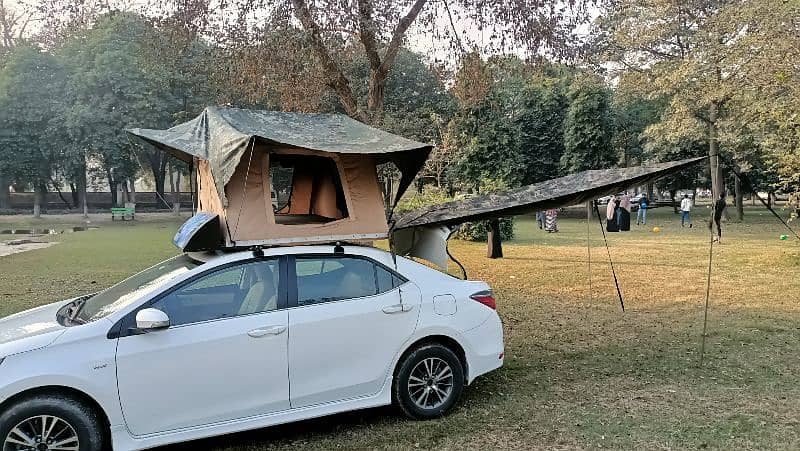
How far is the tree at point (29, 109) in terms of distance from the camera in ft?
99.7

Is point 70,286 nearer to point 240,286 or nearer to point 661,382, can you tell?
point 240,286

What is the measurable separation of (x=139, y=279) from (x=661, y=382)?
4.44 metres

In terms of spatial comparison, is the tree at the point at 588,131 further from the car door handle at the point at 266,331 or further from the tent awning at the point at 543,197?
the car door handle at the point at 266,331

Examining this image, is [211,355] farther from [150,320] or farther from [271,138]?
[271,138]

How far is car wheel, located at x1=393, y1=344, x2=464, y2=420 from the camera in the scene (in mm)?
4566

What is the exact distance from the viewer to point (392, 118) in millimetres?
29141

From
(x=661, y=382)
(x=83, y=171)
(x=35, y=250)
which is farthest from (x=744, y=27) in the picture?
(x=83, y=171)

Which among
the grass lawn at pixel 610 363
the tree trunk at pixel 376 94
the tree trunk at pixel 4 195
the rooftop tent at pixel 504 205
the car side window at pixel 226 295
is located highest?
the tree trunk at pixel 376 94

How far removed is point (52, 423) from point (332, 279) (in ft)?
6.23

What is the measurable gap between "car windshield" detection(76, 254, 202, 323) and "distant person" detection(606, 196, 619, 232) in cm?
1973

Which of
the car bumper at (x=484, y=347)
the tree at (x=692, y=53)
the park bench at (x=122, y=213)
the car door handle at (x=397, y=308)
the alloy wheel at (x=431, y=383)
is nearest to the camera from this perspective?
the car door handle at (x=397, y=308)

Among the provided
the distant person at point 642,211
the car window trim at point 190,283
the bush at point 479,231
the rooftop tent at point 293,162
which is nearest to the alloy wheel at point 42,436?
the car window trim at point 190,283

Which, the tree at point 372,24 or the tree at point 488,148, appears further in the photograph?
the tree at point 488,148

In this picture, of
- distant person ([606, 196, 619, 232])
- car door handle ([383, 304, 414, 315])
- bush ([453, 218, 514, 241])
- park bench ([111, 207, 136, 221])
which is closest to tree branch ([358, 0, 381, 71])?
car door handle ([383, 304, 414, 315])
